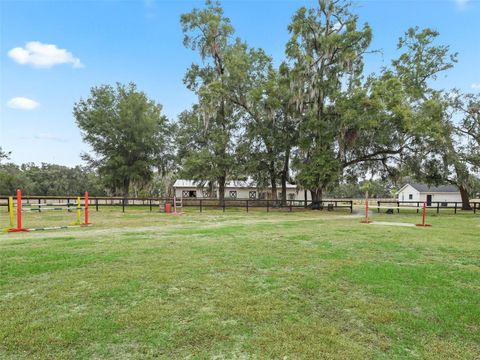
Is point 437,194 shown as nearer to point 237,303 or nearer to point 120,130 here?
point 120,130

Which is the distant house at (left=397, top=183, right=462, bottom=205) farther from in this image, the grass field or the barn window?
the grass field

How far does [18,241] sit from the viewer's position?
6.93 metres

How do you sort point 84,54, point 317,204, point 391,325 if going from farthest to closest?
1. point 317,204
2. point 84,54
3. point 391,325

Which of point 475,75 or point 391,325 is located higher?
point 475,75

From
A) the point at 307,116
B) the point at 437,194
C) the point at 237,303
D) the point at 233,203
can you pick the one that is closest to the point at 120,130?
the point at 233,203

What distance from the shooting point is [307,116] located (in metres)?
20.6

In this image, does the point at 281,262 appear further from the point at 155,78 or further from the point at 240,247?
the point at 155,78

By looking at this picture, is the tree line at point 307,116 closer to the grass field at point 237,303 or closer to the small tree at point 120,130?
the small tree at point 120,130

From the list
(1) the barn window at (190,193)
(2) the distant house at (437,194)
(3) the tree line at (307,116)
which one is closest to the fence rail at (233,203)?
(3) the tree line at (307,116)

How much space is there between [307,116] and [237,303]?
740 inches

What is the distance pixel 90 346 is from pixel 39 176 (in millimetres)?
64848

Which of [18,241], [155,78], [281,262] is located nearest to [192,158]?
[155,78]

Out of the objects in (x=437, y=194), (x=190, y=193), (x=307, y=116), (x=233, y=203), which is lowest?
(x=233, y=203)

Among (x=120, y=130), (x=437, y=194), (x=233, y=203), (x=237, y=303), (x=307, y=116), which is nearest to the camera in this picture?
(x=237, y=303)
